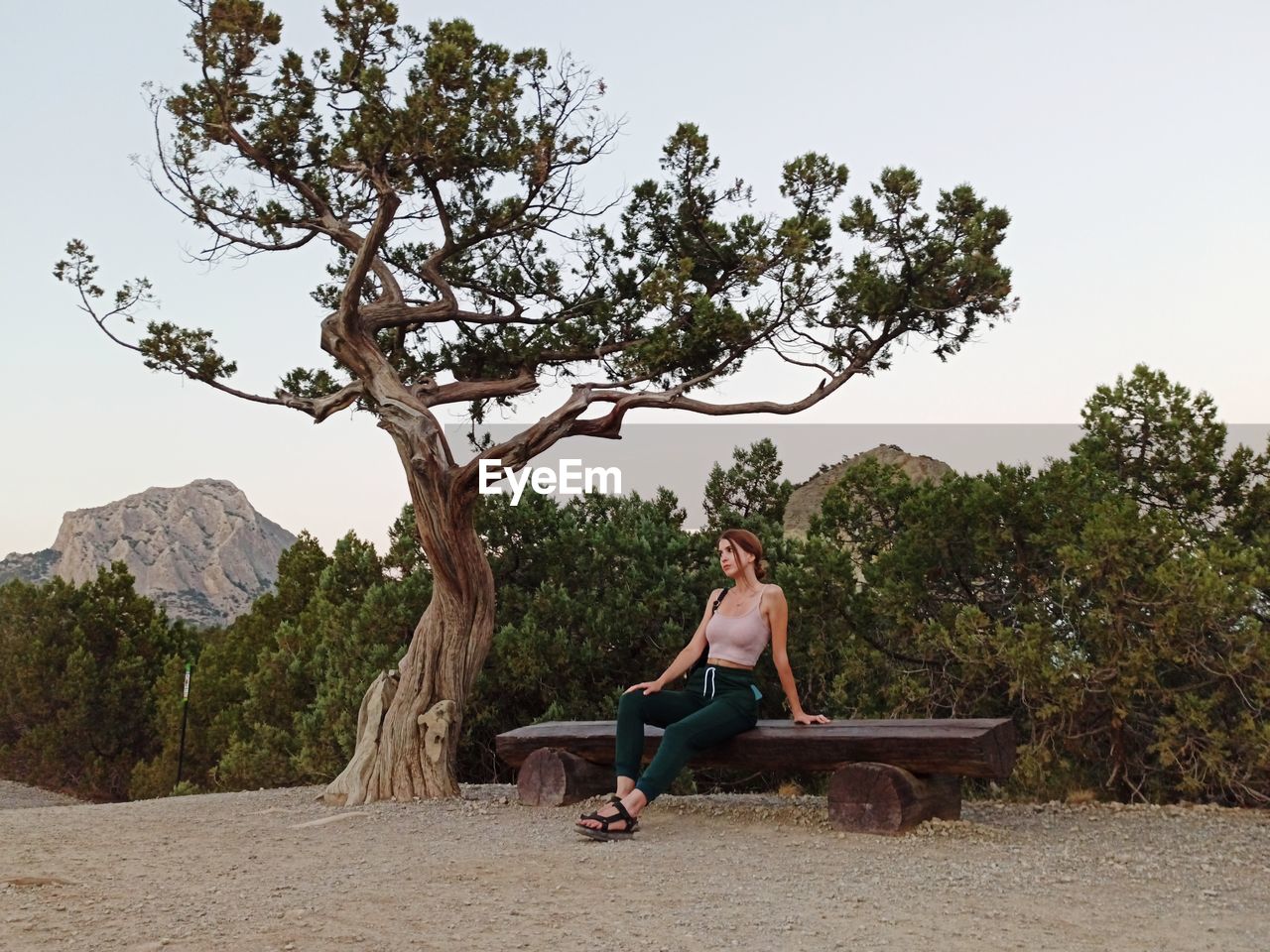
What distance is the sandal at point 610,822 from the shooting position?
5.37 metres

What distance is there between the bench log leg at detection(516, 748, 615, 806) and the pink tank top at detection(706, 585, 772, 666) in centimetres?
139

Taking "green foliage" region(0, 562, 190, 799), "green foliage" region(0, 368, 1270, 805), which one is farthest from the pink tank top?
"green foliage" region(0, 562, 190, 799)

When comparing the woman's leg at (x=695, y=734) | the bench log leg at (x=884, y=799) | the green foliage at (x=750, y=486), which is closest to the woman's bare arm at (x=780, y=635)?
the woman's leg at (x=695, y=734)

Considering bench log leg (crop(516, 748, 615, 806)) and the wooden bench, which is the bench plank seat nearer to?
the wooden bench

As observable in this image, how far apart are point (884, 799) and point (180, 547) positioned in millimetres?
45605

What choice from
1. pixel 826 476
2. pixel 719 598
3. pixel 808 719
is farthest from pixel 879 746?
pixel 826 476

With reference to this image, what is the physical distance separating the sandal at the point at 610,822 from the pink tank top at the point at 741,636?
37.6 inches

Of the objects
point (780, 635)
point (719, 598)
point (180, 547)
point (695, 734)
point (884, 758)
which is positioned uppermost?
point (180, 547)

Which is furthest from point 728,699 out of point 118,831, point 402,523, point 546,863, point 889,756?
point 402,523

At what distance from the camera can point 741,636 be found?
19.2 feet

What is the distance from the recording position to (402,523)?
10266 mm

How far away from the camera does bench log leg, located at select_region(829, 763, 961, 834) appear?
5562 millimetres

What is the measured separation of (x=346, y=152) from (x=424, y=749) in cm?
393

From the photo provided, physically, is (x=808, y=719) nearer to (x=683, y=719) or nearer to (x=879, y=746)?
(x=879, y=746)
